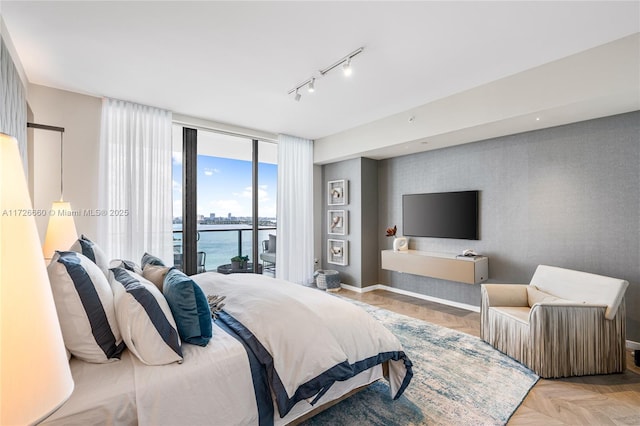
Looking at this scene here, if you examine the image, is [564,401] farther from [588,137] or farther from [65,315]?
[65,315]

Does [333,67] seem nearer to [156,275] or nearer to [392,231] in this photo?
[156,275]

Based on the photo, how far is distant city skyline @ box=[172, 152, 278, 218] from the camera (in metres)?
5.16

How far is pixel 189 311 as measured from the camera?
62.3 inches

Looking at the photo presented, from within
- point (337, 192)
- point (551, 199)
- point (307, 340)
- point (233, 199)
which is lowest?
point (307, 340)

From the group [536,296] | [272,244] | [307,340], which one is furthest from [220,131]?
[536,296]

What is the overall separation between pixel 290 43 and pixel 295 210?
3096 mm

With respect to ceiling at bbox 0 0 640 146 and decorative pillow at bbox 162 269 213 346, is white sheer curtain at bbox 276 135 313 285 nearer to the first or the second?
ceiling at bbox 0 0 640 146

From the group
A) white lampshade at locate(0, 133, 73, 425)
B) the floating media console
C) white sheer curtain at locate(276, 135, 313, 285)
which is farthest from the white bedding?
white sheer curtain at locate(276, 135, 313, 285)


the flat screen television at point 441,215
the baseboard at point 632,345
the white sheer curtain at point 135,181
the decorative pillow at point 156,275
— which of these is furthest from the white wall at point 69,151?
the baseboard at point 632,345

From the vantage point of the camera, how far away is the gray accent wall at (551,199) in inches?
114

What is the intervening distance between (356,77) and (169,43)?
5.66 ft

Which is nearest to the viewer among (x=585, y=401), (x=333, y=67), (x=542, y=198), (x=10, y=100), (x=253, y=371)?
(x=253, y=371)

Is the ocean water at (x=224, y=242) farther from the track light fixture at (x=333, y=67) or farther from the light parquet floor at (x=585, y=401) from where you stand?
the light parquet floor at (x=585, y=401)

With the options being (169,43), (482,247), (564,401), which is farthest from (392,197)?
(169,43)
